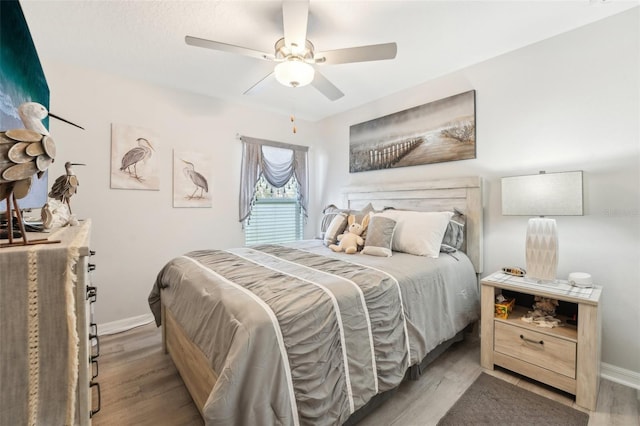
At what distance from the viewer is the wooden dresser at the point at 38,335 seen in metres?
0.65

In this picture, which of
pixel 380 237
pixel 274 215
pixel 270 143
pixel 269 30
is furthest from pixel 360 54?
pixel 274 215

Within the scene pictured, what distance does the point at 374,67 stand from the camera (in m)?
2.70

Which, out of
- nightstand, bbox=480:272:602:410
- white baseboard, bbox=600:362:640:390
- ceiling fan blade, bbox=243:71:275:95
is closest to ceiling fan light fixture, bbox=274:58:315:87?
ceiling fan blade, bbox=243:71:275:95

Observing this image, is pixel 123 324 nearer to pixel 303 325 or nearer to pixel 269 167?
pixel 269 167

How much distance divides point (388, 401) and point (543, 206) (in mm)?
1663

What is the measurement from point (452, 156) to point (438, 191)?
1.26ft

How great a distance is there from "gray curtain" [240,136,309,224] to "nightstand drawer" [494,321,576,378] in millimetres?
2881

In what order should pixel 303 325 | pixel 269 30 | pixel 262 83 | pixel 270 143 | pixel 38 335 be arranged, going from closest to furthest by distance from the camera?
pixel 38 335 < pixel 303 325 < pixel 269 30 < pixel 262 83 < pixel 270 143

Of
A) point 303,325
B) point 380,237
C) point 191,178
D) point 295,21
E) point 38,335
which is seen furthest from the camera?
point 191,178

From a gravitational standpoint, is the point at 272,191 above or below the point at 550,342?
above

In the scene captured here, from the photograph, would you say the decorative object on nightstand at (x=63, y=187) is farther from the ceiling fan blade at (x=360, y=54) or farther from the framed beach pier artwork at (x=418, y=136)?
the framed beach pier artwork at (x=418, y=136)

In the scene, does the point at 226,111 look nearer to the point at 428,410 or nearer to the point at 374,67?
the point at 374,67

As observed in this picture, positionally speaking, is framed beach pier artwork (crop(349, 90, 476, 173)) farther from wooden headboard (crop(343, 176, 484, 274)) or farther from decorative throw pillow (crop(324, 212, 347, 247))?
decorative throw pillow (crop(324, 212, 347, 247))

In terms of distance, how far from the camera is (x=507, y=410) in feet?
5.38
